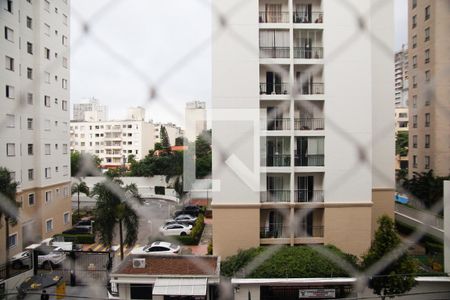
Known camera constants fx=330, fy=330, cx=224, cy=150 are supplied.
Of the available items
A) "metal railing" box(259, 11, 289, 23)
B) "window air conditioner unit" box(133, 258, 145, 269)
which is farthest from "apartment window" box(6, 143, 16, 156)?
"metal railing" box(259, 11, 289, 23)

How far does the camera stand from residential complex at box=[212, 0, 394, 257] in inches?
78.0

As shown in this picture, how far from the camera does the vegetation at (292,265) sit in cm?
188

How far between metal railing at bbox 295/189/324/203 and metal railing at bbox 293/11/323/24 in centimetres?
125

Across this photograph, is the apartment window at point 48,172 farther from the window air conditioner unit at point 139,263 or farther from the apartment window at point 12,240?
the window air conditioner unit at point 139,263

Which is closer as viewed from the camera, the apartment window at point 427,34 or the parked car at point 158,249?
the apartment window at point 427,34

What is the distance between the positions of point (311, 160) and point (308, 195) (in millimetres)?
257

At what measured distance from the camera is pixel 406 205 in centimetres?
139

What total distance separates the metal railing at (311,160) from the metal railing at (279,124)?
0.36m

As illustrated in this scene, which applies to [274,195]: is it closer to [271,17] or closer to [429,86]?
[271,17]

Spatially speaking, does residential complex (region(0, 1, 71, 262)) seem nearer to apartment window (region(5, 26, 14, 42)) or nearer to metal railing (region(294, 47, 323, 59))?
apartment window (region(5, 26, 14, 42))

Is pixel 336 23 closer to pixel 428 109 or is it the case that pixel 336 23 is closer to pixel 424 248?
pixel 428 109

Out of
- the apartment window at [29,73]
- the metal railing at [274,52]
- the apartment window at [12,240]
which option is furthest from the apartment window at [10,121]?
the metal railing at [274,52]

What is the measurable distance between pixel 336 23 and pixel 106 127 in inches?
74.1

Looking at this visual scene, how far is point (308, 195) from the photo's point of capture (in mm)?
2412
